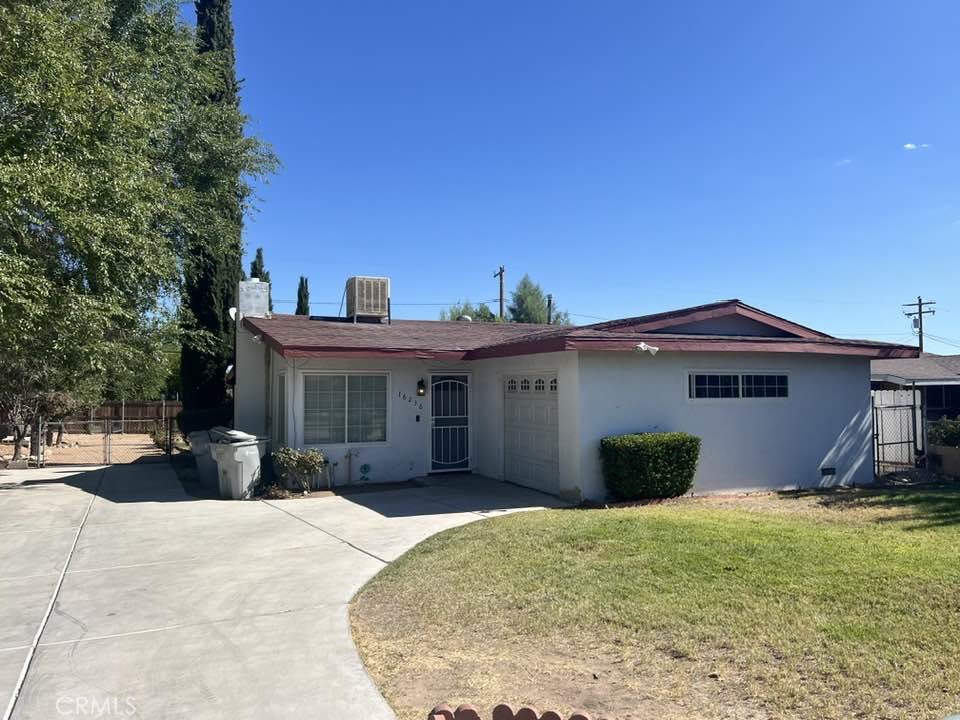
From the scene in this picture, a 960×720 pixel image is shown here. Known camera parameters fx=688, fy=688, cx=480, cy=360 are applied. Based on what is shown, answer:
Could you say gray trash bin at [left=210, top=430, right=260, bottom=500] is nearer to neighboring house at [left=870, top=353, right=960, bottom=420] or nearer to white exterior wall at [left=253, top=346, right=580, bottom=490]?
white exterior wall at [left=253, top=346, right=580, bottom=490]

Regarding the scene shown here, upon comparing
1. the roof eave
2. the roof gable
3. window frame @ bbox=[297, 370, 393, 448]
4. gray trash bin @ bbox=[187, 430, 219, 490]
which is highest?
the roof gable

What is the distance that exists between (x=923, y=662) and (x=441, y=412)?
35.6ft

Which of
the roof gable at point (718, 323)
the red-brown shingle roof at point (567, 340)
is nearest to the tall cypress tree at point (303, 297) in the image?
the red-brown shingle roof at point (567, 340)

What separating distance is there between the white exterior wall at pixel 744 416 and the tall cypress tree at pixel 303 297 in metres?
28.3

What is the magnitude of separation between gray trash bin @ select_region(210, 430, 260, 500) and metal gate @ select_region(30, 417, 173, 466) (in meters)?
8.03

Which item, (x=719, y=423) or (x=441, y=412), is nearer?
(x=719, y=423)

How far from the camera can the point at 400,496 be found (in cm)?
1204

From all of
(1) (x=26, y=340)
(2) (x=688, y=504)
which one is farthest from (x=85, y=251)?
(2) (x=688, y=504)

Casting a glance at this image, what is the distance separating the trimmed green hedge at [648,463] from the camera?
35.4 feet

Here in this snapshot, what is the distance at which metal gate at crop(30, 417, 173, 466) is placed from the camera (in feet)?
64.0

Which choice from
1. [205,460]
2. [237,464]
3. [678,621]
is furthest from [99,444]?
[678,621]

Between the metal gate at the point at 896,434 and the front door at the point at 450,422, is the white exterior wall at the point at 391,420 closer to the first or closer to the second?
the front door at the point at 450,422

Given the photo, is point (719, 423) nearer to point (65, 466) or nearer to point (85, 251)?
point (85, 251)

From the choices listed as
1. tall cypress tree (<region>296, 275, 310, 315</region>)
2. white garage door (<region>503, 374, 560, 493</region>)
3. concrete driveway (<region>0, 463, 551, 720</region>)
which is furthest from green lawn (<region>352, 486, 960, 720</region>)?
tall cypress tree (<region>296, 275, 310, 315</region>)
